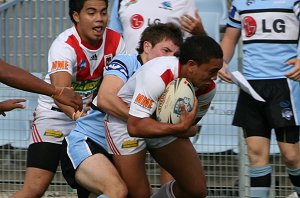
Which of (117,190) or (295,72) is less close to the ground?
(295,72)

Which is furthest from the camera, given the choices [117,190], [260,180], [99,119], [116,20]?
[116,20]

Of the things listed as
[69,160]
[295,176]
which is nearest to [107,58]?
[69,160]

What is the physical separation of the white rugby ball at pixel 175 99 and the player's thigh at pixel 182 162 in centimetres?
54

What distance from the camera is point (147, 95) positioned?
6.45 metres

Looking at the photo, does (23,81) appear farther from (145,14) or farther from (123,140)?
(145,14)

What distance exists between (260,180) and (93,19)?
6.16 feet

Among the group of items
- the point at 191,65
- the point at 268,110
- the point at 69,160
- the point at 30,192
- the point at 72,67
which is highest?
the point at 191,65

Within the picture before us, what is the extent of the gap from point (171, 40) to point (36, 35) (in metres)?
3.45

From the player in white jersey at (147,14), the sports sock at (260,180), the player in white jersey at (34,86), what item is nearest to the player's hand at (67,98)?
the player in white jersey at (34,86)

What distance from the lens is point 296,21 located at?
789 centimetres

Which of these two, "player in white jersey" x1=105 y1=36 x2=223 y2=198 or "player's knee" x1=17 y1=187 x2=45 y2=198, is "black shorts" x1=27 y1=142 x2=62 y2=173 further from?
"player in white jersey" x1=105 y1=36 x2=223 y2=198

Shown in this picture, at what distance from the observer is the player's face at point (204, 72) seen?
21.2 ft

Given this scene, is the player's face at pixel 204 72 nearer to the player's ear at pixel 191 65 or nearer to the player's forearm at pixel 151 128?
the player's ear at pixel 191 65

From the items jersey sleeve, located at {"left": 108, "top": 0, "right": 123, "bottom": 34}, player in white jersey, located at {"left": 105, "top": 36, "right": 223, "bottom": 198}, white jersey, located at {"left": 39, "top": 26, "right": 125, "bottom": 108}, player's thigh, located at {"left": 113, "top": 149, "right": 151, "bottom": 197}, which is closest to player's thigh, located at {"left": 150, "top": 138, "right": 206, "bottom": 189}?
player in white jersey, located at {"left": 105, "top": 36, "right": 223, "bottom": 198}
